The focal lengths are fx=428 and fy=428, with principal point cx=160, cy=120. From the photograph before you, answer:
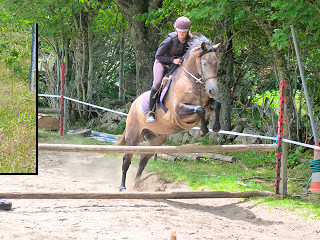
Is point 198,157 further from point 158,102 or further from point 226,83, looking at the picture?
point 158,102

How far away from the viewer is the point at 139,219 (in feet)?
16.3

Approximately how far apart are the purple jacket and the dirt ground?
2.06 metres

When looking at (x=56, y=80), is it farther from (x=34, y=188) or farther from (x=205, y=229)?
(x=205, y=229)

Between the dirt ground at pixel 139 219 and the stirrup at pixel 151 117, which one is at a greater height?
the stirrup at pixel 151 117

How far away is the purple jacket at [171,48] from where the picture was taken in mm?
5988

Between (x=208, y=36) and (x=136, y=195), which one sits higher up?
(x=208, y=36)

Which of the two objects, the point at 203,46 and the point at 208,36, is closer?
the point at 203,46

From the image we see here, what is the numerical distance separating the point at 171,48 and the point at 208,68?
2.64 ft

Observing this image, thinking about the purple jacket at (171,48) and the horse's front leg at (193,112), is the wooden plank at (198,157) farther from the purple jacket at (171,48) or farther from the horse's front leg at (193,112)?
the purple jacket at (171,48)

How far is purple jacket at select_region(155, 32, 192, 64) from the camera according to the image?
599 centimetres

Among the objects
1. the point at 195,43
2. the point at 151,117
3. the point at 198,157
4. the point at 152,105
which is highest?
the point at 195,43

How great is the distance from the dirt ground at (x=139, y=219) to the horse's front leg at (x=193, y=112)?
3.64 feet

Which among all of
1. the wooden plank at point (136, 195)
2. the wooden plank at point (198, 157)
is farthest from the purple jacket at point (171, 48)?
the wooden plank at point (198, 157)

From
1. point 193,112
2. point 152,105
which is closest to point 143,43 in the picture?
point 152,105
